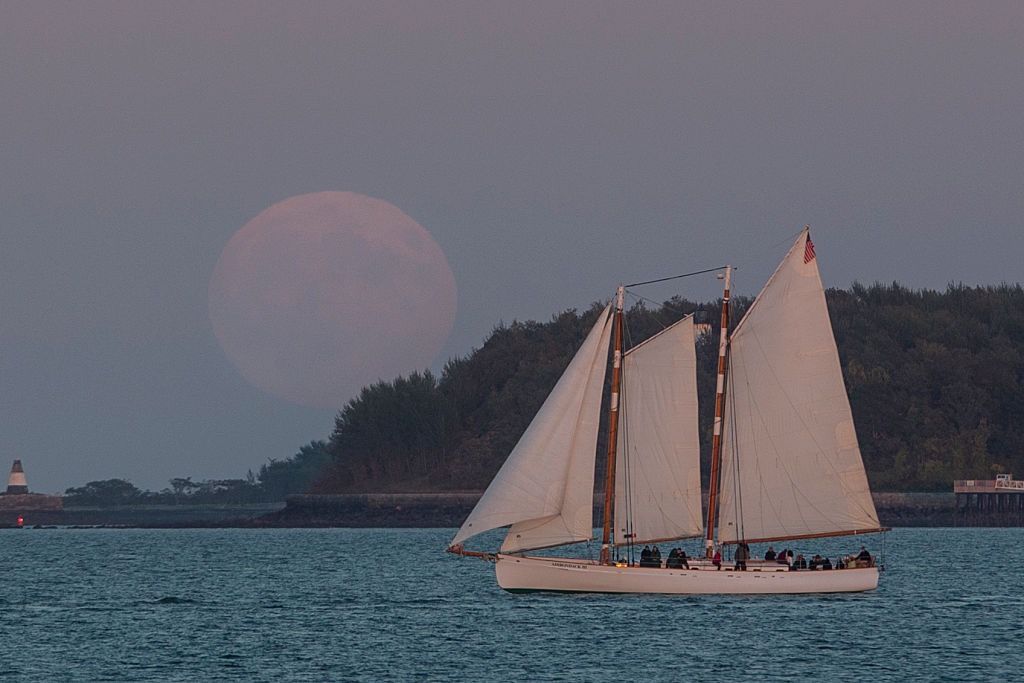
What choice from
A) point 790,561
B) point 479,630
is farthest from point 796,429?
point 479,630

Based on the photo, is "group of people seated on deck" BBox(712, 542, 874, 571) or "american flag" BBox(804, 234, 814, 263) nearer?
"american flag" BBox(804, 234, 814, 263)

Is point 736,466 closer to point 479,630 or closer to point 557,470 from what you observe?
point 557,470

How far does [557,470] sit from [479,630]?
7184 mm

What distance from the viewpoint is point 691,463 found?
74.6 meters

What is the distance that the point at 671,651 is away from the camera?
200 feet

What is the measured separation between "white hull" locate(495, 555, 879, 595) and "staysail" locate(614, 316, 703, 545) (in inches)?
63.8

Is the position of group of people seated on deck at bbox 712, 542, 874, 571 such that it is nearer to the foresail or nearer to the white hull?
the white hull

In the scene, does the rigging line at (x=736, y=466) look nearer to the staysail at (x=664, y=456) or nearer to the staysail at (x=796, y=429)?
Answer: the staysail at (x=796, y=429)

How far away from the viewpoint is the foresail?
71.6 m

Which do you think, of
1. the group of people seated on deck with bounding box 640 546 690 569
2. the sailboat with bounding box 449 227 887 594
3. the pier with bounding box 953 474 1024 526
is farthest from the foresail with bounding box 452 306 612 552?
the pier with bounding box 953 474 1024 526

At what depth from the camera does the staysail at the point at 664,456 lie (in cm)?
7444

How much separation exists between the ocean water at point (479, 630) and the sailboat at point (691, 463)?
5.56 ft

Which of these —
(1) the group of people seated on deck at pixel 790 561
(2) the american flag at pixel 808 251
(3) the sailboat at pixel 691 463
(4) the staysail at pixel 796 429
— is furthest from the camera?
(1) the group of people seated on deck at pixel 790 561

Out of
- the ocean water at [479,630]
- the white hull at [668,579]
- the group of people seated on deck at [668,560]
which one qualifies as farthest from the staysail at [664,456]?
the ocean water at [479,630]
